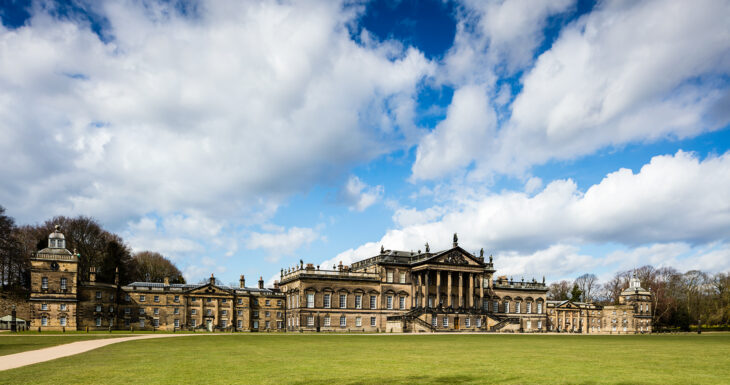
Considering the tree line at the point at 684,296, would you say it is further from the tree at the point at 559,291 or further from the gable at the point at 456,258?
the gable at the point at 456,258

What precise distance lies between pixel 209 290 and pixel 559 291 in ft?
278

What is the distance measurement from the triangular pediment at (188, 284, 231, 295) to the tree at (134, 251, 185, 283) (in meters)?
24.3

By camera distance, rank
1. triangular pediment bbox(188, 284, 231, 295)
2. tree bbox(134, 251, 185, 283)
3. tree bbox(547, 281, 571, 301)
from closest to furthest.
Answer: triangular pediment bbox(188, 284, 231, 295) → tree bbox(134, 251, 185, 283) → tree bbox(547, 281, 571, 301)

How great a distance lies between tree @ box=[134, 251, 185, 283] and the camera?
95750 millimetres

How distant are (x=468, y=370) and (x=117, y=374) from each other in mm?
10472

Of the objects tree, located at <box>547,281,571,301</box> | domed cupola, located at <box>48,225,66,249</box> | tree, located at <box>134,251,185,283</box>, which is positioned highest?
domed cupola, located at <box>48,225,66,249</box>

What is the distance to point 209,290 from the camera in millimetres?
72188

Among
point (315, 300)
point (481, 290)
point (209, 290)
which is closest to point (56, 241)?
point (209, 290)

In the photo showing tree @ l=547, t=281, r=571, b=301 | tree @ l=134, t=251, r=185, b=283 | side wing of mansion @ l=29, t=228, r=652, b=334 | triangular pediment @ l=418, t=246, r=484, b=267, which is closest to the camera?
side wing of mansion @ l=29, t=228, r=652, b=334

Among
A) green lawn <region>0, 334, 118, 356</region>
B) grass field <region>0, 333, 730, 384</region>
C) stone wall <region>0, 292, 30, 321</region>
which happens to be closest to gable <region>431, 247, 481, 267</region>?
green lawn <region>0, 334, 118, 356</region>

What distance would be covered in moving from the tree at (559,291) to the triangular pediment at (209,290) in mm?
78619

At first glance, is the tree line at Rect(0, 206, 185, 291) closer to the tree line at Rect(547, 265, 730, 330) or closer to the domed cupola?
the domed cupola

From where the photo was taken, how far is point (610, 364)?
19.8 meters

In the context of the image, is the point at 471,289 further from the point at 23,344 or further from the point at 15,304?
the point at 23,344
